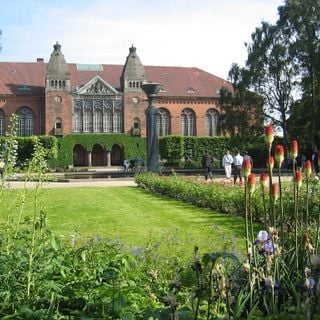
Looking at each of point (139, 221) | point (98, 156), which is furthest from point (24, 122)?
point (139, 221)

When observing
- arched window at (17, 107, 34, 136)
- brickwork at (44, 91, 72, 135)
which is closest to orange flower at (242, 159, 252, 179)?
brickwork at (44, 91, 72, 135)

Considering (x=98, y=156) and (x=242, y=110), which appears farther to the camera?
(x=98, y=156)

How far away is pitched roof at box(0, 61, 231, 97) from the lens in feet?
203

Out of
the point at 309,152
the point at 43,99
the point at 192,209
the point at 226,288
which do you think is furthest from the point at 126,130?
the point at 226,288

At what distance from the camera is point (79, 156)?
63.5 metres

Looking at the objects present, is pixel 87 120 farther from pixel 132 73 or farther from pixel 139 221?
pixel 139 221

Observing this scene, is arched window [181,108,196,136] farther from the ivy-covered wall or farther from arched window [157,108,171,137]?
the ivy-covered wall

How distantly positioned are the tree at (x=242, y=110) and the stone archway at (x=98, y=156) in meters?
26.8

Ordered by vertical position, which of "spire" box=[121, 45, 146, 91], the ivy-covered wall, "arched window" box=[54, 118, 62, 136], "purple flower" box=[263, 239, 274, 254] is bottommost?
"purple flower" box=[263, 239, 274, 254]

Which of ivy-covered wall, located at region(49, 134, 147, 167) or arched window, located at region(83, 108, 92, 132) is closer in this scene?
ivy-covered wall, located at region(49, 134, 147, 167)

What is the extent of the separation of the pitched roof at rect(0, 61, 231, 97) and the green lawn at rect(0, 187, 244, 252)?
45918 millimetres

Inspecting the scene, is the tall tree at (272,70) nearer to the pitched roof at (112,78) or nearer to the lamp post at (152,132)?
the lamp post at (152,132)

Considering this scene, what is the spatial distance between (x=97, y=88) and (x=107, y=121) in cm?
411

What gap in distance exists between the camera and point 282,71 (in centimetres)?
3841
